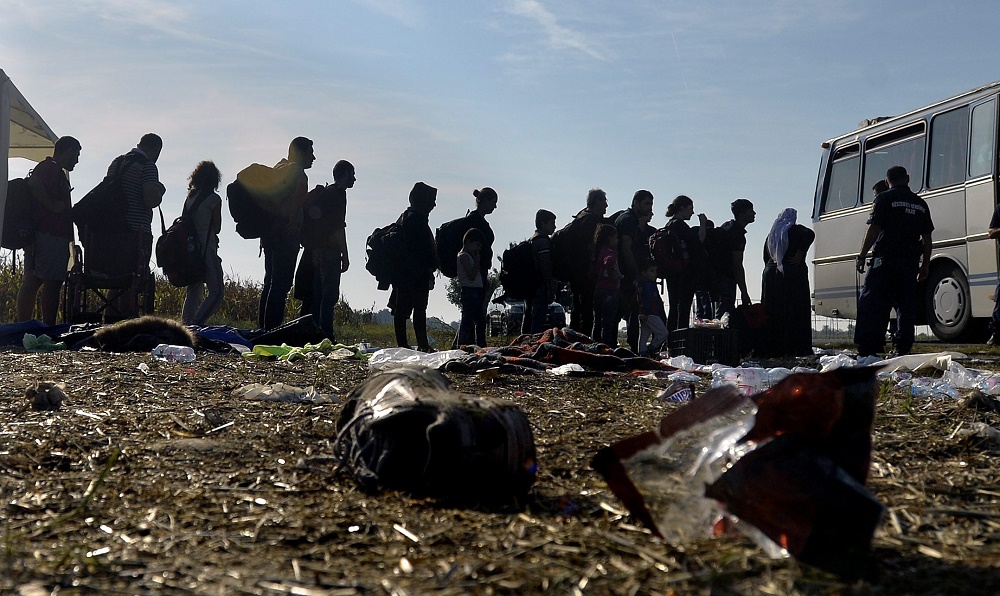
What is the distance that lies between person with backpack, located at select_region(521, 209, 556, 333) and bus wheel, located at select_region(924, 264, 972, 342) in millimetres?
5718

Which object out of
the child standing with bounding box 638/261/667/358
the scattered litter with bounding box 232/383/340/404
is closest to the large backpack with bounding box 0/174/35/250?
the scattered litter with bounding box 232/383/340/404

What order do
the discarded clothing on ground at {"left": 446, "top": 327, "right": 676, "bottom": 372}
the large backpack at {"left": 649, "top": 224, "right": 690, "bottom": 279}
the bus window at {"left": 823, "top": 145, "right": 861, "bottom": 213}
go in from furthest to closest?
the bus window at {"left": 823, "top": 145, "right": 861, "bottom": 213} → the large backpack at {"left": 649, "top": 224, "right": 690, "bottom": 279} → the discarded clothing on ground at {"left": 446, "top": 327, "right": 676, "bottom": 372}

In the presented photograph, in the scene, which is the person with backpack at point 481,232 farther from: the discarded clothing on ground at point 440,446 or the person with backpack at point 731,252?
the discarded clothing on ground at point 440,446

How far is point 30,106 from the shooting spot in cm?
1069

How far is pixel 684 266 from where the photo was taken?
1079 centimetres

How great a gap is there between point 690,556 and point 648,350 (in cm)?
870

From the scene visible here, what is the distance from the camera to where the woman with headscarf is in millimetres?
10266

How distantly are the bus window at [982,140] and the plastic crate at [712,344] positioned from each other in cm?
495

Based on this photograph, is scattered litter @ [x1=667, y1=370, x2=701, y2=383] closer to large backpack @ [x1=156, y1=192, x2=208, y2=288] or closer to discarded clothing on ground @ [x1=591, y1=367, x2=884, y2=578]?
discarded clothing on ground @ [x1=591, y1=367, x2=884, y2=578]

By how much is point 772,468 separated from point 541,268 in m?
8.22

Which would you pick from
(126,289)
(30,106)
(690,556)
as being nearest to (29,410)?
(690,556)

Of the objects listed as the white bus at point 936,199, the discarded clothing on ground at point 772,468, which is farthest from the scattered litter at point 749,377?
the white bus at point 936,199

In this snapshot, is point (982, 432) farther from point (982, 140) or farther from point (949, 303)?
point (949, 303)

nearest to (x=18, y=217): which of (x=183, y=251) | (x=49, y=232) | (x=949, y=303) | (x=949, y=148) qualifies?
(x=49, y=232)
